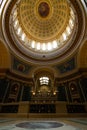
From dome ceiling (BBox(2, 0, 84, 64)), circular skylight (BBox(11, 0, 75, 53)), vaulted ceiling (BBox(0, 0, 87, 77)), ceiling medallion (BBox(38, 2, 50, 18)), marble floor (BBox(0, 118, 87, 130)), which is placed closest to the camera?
marble floor (BBox(0, 118, 87, 130))

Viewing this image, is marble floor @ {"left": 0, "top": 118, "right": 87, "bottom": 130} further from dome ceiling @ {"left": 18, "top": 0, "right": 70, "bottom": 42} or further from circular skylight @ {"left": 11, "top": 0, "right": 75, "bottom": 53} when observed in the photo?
dome ceiling @ {"left": 18, "top": 0, "right": 70, "bottom": 42}

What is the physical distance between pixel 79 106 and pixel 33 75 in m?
10.7

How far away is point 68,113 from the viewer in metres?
10.3

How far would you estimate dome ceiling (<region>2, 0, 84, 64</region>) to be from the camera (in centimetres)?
2033

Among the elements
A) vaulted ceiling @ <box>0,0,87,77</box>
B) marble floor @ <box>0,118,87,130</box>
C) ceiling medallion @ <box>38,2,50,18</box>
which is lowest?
marble floor @ <box>0,118,87,130</box>

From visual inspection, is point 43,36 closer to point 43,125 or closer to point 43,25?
point 43,25

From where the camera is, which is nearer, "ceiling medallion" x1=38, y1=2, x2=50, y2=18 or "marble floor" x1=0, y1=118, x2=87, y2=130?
"marble floor" x1=0, y1=118, x2=87, y2=130

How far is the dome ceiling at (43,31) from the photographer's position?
20.3 metres

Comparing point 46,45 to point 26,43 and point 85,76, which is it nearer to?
point 26,43

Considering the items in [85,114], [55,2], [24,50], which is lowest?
[85,114]

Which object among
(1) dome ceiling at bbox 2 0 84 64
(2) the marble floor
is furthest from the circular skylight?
(2) the marble floor

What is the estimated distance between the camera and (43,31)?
2683 centimetres

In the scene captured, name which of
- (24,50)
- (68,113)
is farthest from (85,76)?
(24,50)

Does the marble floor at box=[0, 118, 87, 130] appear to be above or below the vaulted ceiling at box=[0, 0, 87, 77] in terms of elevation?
below
